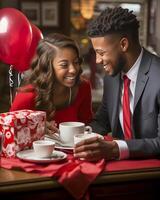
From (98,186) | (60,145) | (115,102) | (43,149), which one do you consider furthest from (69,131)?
(115,102)

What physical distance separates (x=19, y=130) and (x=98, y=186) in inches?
14.2

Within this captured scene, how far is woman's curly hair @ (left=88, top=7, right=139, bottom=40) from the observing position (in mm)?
1907

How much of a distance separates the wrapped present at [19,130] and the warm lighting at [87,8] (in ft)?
10.1

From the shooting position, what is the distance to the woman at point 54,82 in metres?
2.11

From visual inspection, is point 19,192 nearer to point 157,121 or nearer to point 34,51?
point 157,121

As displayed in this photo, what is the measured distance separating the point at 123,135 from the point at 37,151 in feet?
1.94

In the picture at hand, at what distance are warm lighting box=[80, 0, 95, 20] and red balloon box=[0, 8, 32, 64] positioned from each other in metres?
2.39

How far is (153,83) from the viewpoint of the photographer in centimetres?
190

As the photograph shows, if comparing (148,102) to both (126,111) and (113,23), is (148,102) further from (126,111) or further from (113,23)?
(113,23)

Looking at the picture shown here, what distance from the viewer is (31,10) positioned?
4508mm

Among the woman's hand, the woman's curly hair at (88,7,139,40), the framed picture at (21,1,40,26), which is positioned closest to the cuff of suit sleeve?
the woman's hand

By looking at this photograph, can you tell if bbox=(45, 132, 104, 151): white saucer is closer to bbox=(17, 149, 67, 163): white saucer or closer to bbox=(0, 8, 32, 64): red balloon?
bbox=(17, 149, 67, 163): white saucer

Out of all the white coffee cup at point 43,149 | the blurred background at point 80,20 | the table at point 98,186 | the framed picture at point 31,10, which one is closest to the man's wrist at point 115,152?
the table at point 98,186

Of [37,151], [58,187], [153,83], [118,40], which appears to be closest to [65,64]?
[118,40]
